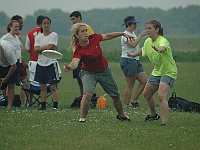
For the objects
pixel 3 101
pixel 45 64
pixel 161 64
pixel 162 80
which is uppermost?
pixel 161 64

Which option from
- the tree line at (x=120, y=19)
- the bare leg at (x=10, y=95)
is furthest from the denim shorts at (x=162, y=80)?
the tree line at (x=120, y=19)

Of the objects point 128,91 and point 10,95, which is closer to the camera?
point 10,95

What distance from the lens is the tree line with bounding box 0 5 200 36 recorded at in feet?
346

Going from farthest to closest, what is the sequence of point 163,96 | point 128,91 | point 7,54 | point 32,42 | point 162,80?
point 32,42 < point 128,91 < point 7,54 < point 162,80 < point 163,96

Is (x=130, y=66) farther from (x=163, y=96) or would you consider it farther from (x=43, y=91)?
(x=163, y=96)

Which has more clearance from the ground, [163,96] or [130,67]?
[163,96]

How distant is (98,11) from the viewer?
12812 cm

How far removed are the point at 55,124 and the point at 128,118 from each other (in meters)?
1.44

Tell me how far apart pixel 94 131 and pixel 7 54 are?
4682mm

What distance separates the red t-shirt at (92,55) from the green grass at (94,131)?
95 cm

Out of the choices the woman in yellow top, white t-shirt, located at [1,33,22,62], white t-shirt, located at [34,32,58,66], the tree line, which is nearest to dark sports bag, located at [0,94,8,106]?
white t-shirt, located at [1,33,22,62]

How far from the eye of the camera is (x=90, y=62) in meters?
13.0

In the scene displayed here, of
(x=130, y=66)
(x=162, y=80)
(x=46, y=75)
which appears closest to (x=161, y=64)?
(x=162, y=80)

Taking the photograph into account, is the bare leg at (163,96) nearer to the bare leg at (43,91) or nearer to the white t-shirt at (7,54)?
the bare leg at (43,91)
